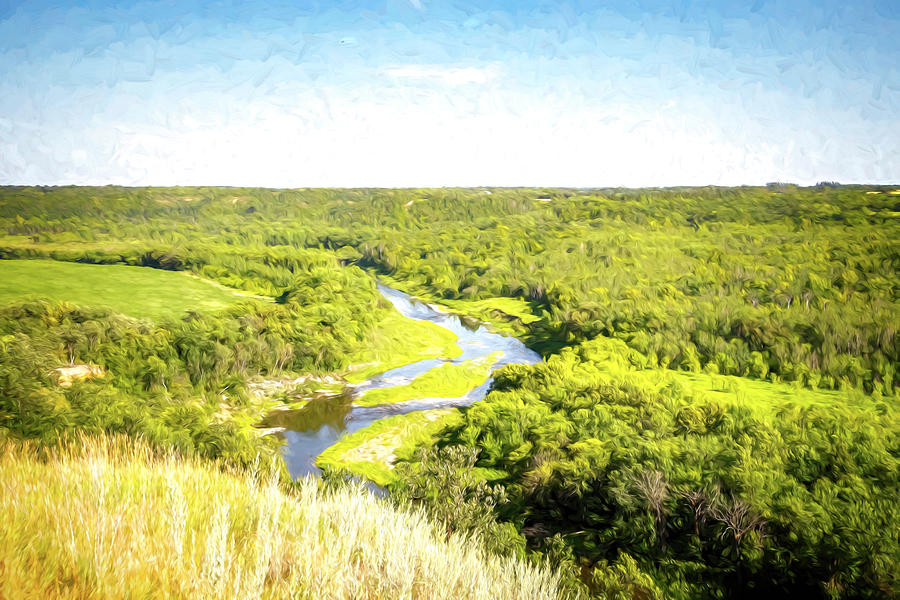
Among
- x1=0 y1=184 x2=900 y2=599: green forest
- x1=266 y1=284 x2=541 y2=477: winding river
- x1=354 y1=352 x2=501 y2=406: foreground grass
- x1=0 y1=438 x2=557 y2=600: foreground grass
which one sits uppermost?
x1=0 y1=438 x2=557 y2=600: foreground grass

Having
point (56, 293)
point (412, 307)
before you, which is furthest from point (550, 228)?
point (56, 293)

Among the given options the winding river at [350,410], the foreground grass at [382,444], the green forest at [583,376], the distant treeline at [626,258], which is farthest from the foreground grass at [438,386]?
the distant treeline at [626,258]

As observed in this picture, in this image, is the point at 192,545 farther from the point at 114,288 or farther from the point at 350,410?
the point at 114,288

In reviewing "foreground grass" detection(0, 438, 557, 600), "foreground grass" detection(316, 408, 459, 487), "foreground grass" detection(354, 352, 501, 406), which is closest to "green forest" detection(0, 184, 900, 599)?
"foreground grass" detection(316, 408, 459, 487)

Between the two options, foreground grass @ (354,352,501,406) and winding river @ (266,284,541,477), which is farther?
foreground grass @ (354,352,501,406)

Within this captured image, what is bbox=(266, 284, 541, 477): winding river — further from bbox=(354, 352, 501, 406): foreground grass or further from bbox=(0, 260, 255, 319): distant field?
bbox=(0, 260, 255, 319): distant field

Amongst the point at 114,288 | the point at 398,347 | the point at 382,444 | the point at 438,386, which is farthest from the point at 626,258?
the point at 114,288

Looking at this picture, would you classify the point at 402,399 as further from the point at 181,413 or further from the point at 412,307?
the point at 412,307
